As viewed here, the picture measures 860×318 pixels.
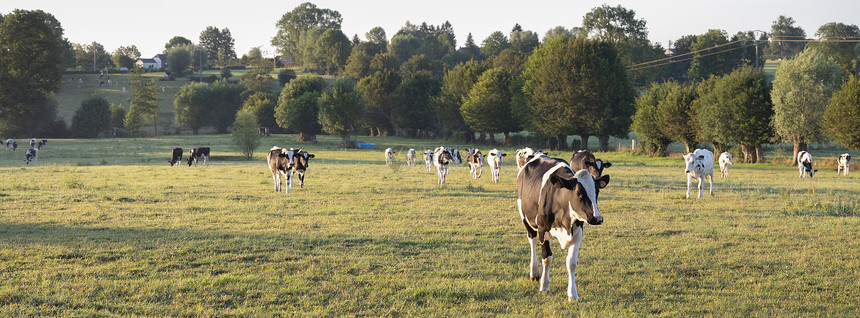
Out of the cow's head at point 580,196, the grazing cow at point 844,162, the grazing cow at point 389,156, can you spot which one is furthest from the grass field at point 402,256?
the grazing cow at point 389,156

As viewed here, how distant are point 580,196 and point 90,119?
90.4 m

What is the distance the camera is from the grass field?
780 centimetres

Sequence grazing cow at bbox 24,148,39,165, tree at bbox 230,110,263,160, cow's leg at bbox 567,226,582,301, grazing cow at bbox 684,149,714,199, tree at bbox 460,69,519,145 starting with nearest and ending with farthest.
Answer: cow's leg at bbox 567,226,582,301 → grazing cow at bbox 684,149,714,199 → grazing cow at bbox 24,148,39,165 → tree at bbox 230,110,263,160 → tree at bbox 460,69,519,145

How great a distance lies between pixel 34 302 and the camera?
7.64 m

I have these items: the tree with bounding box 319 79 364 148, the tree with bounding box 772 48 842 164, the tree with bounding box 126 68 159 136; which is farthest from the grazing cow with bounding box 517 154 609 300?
the tree with bounding box 126 68 159 136

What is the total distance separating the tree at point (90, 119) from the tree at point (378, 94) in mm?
37541

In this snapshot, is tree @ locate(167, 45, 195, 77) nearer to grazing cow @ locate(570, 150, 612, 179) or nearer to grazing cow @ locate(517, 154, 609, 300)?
grazing cow @ locate(570, 150, 612, 179)

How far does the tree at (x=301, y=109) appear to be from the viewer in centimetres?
7050

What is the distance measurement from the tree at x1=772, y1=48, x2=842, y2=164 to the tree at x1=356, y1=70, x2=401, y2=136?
5466cm

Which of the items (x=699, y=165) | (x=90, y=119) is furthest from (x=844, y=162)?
(x=90, y=119)

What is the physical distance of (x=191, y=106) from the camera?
9444 cm

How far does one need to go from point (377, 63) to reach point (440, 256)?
364 feet

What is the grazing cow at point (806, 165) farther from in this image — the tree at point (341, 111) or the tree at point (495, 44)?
the tree at point (495, 44)

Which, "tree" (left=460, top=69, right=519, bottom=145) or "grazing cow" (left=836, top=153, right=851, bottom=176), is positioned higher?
"tree" (left=460, top=69, right=519, bottom=145)
